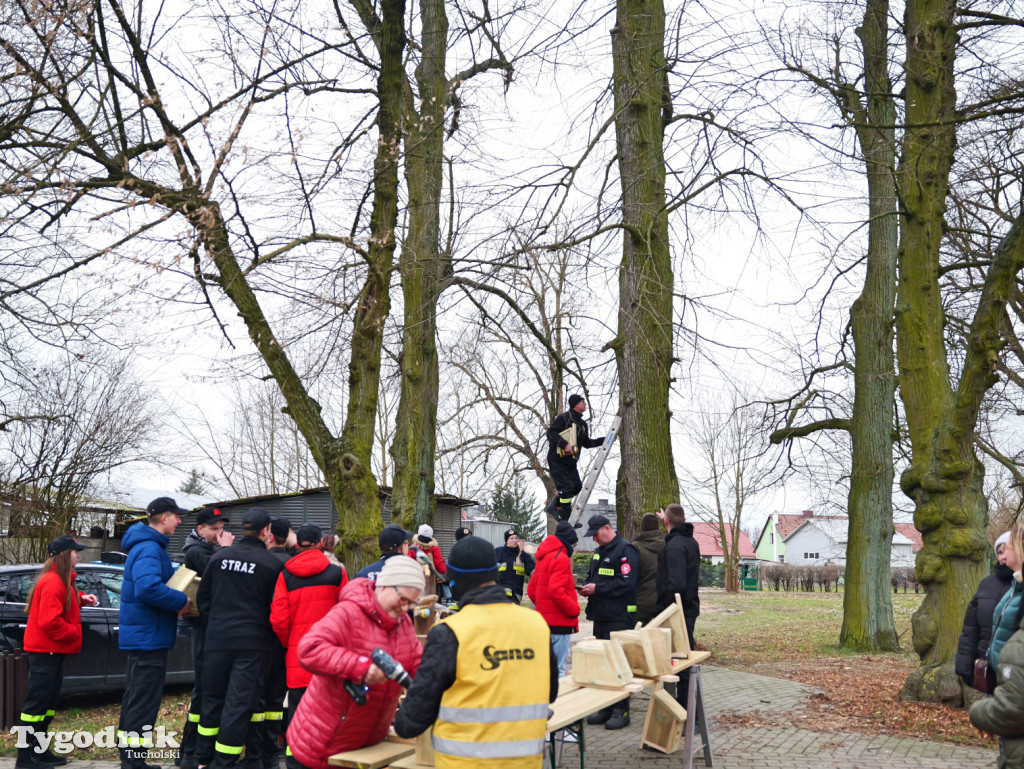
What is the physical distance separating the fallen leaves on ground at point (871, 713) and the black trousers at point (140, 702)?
233 inches

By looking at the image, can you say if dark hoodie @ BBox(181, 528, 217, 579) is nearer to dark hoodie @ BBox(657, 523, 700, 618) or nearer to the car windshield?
the car windshield

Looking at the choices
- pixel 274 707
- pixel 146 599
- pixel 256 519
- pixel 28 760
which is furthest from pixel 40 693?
pixel 256 519

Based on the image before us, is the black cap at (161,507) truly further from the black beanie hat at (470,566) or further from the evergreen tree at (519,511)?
the evergreen tree at (519,511)

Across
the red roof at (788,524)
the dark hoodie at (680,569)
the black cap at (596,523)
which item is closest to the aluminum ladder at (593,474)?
the black cap at (596,523)

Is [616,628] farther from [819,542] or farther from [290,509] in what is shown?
[819,542]

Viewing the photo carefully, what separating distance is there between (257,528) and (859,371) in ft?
42.9

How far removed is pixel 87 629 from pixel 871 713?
8.86 metres

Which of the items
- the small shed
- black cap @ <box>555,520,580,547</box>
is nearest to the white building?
the small shed

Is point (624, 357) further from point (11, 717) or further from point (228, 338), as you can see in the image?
point (11, 717)

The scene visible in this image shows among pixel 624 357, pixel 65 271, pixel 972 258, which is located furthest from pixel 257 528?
pixel 972 258

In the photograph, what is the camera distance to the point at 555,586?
8.47m

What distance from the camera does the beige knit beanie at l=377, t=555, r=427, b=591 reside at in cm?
405

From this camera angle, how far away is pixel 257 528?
21.3 feet

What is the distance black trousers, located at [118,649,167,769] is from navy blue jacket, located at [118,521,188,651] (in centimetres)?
10
